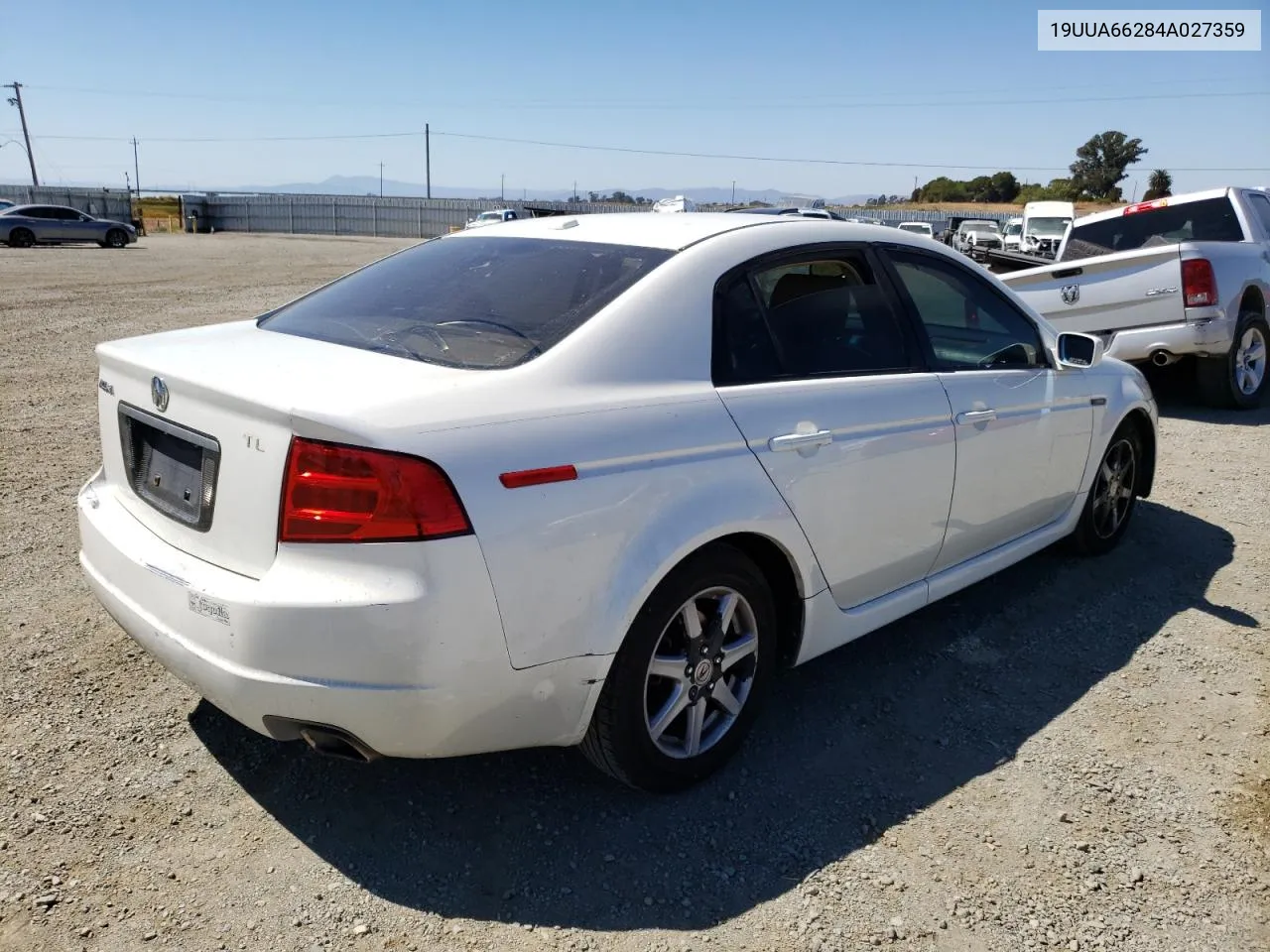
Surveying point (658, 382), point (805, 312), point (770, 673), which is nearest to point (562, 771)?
point (770, 673)

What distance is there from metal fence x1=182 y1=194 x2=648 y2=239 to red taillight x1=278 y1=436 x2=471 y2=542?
56.8 m

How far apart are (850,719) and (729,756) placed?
57 centimetres

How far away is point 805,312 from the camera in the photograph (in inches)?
131

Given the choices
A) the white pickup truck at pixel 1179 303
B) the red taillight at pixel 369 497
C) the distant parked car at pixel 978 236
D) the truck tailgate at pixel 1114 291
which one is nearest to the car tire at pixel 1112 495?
the white pickup truck at pixel 1179 303

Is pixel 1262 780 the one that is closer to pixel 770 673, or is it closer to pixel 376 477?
pixel 770 673

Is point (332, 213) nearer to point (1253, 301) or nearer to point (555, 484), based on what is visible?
point (1253, 301)

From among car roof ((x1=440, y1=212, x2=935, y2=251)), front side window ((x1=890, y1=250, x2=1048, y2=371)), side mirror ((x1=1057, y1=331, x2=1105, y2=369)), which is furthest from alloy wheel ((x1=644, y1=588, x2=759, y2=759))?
side mirror ((x1=1057, y1=331, x2=1105, y2=369))

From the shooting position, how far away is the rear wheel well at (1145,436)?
499cm

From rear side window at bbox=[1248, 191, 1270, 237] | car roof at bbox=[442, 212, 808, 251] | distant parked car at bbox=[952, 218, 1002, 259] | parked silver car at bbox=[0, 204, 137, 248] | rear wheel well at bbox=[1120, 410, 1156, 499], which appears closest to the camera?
car roof at bbox=[442, 212, 808, 251]

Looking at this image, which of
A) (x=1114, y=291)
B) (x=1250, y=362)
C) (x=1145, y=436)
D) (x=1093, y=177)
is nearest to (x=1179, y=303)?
(x=1114, y=291)

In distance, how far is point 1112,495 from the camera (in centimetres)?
498

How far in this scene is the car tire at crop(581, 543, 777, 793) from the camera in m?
2.69

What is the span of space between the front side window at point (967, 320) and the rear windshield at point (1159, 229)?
19.4 ft

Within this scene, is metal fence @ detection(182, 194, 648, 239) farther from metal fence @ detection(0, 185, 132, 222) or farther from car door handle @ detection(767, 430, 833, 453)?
car door handle @ detection(767, 430, 833, 453)
